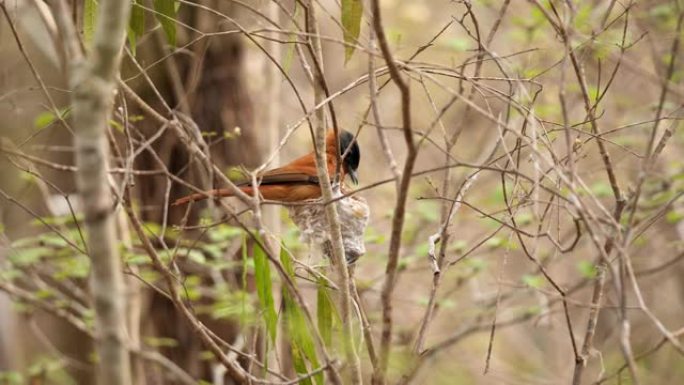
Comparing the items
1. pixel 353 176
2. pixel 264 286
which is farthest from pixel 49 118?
pixel 264 286

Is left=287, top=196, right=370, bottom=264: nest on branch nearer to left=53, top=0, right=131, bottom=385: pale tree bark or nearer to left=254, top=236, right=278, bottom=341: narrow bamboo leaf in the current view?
left=254, top=236, right=278, bottom=341: narrow bamboo leaf

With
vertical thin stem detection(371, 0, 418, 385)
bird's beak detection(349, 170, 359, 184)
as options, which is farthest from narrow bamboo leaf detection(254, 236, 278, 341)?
bird's beak detection(349, 170, 359, 184)

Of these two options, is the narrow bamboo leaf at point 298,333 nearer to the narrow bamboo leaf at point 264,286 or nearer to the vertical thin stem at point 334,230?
the narrow bamboo leaf at point 264,286

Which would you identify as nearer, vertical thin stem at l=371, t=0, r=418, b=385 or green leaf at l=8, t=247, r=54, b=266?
vertical thin stem at l=371, t=0, r=418, b=385

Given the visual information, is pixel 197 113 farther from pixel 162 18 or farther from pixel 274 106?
pixel 162 18

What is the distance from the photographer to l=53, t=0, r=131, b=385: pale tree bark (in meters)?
1.63

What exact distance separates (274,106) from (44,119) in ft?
8.31

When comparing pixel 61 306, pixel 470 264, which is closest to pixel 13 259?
pixel 61 306

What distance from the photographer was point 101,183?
1.63m

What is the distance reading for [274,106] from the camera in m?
6.95

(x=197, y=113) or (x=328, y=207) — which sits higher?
(x=197, y=113)

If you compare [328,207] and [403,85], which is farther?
[328,207]

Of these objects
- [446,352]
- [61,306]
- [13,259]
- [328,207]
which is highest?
[328,207]

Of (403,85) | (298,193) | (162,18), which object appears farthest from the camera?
(298,193)
